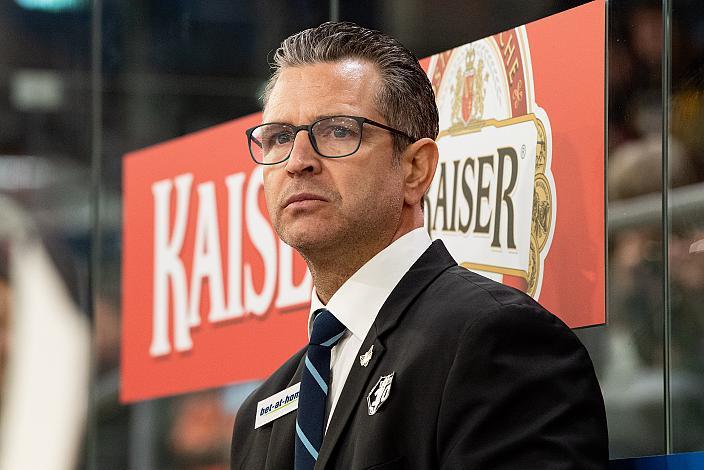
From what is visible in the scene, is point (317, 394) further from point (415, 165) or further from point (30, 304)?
point (30, 304)

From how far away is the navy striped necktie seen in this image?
2.41 m

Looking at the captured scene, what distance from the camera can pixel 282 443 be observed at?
2.59 metres

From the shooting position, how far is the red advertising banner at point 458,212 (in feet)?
8.89

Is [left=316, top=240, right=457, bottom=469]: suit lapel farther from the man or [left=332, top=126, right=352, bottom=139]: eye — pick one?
[left=332, top=126, right=352, bottom=139]: eye

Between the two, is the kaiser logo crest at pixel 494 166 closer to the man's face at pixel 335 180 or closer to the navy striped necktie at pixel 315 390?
the man's face at pixel 335 180

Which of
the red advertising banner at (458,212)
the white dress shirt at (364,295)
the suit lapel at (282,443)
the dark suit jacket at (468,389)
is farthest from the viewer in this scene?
the red advertising banner at (458,212)

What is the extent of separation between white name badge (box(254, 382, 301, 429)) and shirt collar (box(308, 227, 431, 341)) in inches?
7.9

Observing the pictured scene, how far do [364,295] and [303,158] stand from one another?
0.26 meters

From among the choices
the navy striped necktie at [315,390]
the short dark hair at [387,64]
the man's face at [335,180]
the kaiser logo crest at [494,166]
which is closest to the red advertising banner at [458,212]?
the kaiser logo crest at [494,166]

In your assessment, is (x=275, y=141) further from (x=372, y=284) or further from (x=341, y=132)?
(x=372, y=284)

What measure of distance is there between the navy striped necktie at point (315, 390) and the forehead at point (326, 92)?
0.35 metres

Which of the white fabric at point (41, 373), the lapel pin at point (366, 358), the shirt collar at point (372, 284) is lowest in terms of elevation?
the white fabric at point (41, 373)

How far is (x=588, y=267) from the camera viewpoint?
2.67m

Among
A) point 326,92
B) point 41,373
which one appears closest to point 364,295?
point 326,92
